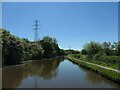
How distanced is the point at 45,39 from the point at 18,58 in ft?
154

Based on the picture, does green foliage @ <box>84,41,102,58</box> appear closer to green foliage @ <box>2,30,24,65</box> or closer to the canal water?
green foliage @ <box>2,30,24,65</box>

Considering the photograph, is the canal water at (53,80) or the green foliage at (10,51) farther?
the green foliage at (10,51)

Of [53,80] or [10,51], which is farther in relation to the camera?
[10,51]

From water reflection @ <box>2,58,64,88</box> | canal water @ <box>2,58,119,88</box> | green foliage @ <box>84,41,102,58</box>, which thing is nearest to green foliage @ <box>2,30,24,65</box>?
water reflection @ <box>2,58,64,88</box>

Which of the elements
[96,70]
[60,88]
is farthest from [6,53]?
[60,88]

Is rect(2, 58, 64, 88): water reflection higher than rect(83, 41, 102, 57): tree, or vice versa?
rect(83, 41, 102, 57): tree

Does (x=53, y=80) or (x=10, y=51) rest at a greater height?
(x=10, y=51)

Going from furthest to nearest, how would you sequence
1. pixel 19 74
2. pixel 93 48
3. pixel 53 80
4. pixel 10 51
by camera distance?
pixel 93 48 → pixel 10 51 → pixel 19 74 → pixel 53 80

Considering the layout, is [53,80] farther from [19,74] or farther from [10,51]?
[10,51]

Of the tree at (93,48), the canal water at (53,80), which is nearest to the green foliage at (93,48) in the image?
the tree at (93,48)

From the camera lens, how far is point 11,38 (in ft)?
133

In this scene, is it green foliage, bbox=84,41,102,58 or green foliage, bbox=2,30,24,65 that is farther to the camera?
green foliage, bbox=84,41,102,58

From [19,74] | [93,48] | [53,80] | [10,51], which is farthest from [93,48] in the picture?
[53,80]

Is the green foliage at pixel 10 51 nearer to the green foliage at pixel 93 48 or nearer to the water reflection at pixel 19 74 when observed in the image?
the water reflection at pixel 19 74
